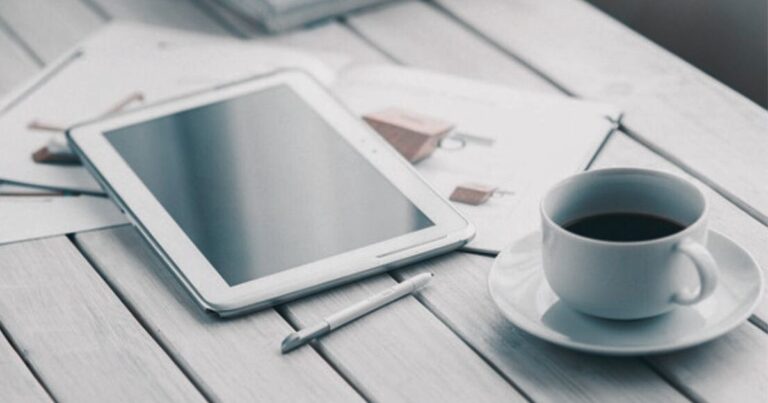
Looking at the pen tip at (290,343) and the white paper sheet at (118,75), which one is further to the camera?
the white paper sheet at (118,75)

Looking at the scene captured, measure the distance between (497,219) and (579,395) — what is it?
0.19m

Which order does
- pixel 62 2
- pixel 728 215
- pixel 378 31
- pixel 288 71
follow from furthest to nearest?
pixel 62 2, pixel 378 31, pixel 288 71, pixel 728 215

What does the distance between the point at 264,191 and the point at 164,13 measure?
42 centimetres

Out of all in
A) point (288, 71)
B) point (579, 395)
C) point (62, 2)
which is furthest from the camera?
point (62, 2)

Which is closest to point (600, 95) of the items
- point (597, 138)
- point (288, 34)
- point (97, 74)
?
point (597, 138)

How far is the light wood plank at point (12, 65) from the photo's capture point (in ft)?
3.76

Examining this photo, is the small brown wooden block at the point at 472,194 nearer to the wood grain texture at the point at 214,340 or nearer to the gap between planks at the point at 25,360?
the wood grain texture at the point at 214,340

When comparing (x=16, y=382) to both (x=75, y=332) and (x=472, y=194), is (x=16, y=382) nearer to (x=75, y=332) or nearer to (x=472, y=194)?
(x=75, y=332)

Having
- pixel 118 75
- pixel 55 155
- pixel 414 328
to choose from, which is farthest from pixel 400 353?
pixel 118 75

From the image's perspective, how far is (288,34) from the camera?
121 cm

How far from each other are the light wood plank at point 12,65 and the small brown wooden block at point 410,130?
338mm

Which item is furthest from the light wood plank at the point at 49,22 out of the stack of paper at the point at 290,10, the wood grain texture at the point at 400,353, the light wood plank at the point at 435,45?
the wood grain texture at the point at 400,353

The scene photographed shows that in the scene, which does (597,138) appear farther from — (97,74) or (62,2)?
(62,2)

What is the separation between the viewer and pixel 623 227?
0.78 m
